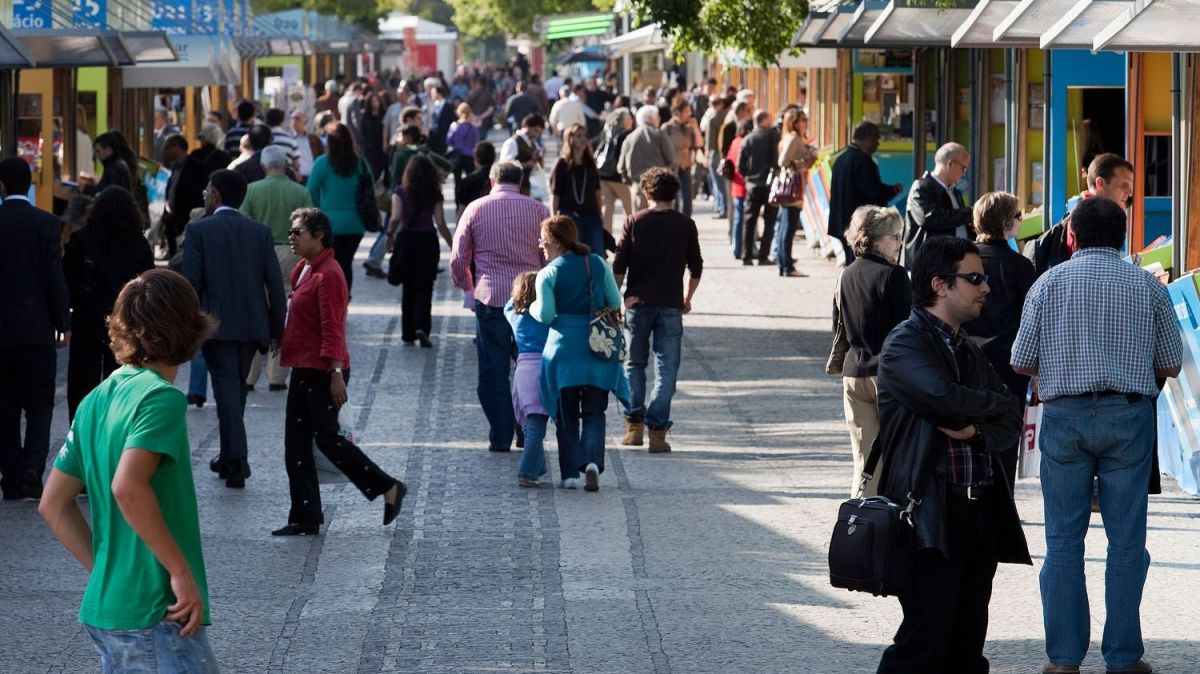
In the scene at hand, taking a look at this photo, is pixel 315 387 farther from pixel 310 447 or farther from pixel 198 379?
pixel 198 379

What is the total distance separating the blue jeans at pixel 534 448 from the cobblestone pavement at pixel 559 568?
11 cm

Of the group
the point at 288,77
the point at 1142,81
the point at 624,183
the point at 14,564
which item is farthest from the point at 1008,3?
the point at 288,77

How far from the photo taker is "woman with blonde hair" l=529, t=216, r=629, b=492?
1004 centimetres

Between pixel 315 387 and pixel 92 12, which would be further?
pixel 92 12

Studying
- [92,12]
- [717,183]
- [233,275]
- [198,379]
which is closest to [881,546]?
[233,275]

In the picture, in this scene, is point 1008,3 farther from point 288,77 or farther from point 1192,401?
point 288,77

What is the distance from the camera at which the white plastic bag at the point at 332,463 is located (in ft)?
30.3

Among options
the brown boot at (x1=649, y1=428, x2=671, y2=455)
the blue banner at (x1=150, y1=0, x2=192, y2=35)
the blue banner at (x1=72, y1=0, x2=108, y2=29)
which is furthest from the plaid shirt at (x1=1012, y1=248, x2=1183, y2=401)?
the blue banner at (x1=150, y1=0, x2=192, y2=35)

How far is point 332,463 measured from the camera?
927 cm

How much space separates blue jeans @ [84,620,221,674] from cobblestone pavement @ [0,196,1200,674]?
2.42 m

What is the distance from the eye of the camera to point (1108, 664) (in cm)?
658

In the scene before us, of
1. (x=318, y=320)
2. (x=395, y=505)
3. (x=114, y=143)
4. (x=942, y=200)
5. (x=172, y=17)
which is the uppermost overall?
(x=172, y=17)

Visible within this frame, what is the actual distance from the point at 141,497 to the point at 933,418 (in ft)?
7.78

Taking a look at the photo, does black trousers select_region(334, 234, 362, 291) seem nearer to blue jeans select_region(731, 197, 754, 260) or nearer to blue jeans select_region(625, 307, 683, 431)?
blue jeans select_region(625, 307, 683, 431)
